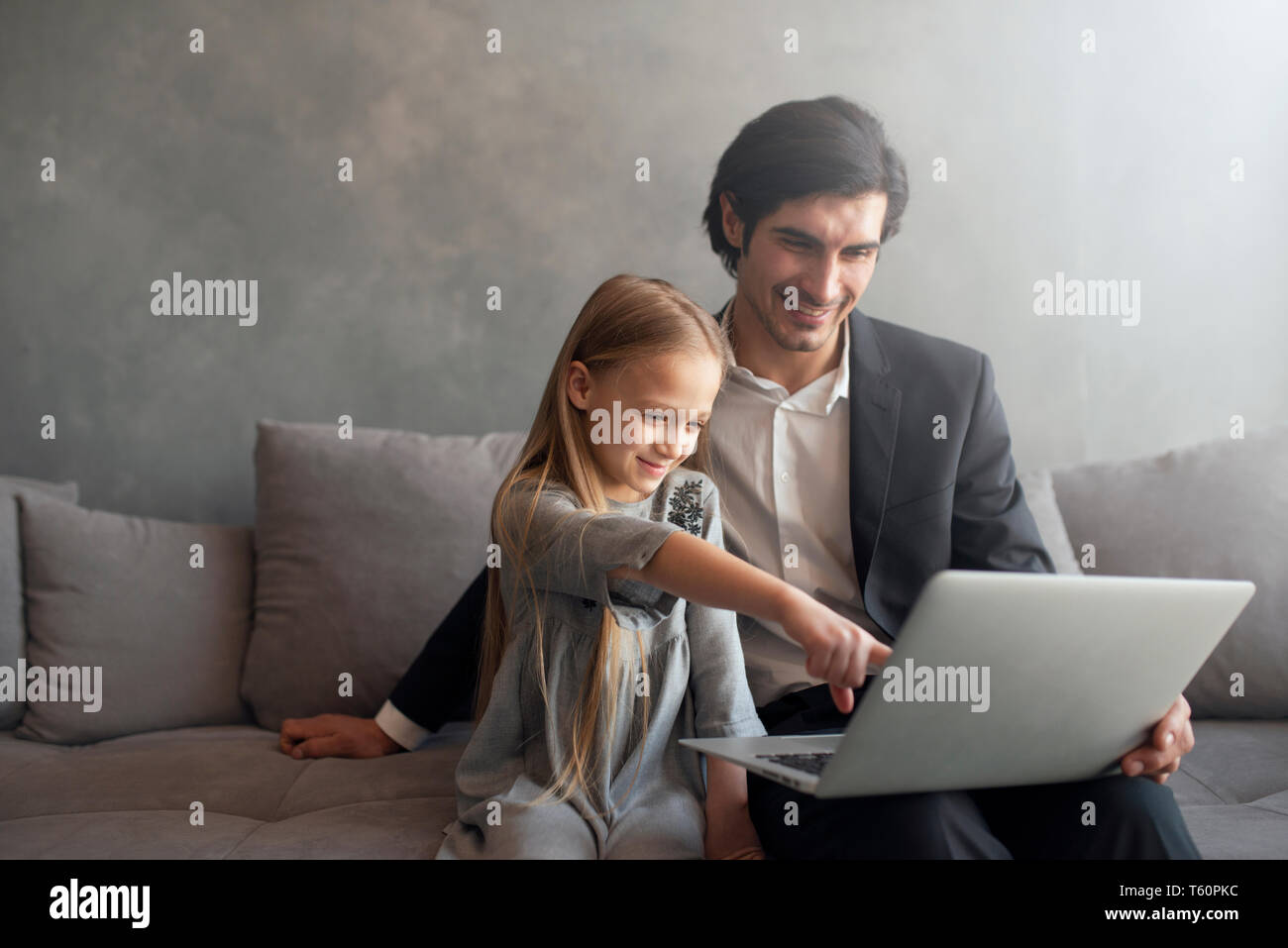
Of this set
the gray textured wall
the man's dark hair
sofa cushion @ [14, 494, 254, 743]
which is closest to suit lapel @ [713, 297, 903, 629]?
the man's dark hair

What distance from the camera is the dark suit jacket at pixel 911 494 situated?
137cm

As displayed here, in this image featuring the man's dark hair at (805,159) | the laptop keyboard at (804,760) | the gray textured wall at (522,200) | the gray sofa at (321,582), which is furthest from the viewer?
the gray textured wall at (522,200)

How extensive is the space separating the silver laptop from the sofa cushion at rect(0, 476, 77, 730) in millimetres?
1217

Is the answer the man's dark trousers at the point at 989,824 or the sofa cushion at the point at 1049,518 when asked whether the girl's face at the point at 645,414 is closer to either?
the man's dark trousers at the point at 989,824

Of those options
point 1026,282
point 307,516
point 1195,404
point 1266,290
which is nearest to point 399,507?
point 307,516

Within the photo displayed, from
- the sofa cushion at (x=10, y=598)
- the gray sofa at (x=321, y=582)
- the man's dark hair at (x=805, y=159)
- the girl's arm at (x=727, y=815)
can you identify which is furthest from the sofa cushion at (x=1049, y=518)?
the sofa cushion at (x=10, y=598)

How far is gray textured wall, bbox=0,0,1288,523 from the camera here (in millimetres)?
2021

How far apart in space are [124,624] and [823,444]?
3.73 ft

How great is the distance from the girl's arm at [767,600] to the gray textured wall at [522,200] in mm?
1142

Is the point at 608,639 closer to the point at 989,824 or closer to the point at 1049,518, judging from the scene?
the point at 989,824

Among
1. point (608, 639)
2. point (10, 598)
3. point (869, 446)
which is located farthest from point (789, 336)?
point (10, 598)

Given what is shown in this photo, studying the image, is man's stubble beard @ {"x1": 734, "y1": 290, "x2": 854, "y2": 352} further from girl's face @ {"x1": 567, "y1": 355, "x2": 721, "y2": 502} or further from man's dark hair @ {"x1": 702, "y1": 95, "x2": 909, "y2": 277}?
girl's face @ {"x1": 567, "y1": 355, "x2": 721, "y2": 502}

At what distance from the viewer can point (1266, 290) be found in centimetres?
211
